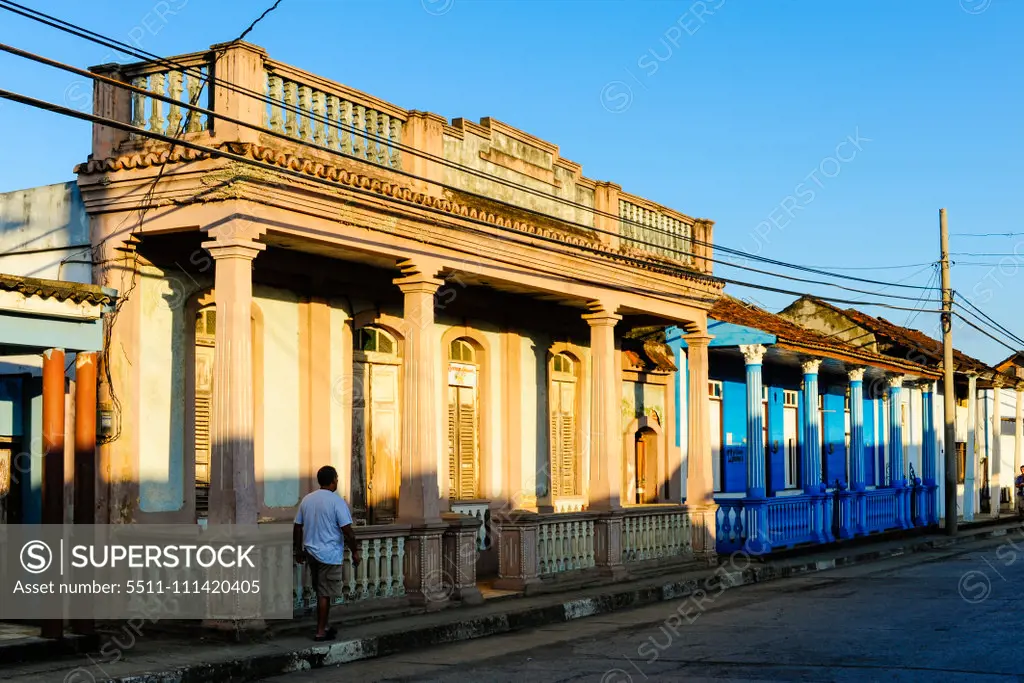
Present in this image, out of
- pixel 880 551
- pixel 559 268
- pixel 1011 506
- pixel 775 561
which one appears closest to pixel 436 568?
pixel 559 268

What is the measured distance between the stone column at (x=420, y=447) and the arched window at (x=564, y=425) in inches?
199

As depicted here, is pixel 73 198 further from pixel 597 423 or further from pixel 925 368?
pixel 925 368

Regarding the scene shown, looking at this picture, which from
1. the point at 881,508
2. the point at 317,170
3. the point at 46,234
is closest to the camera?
the point at 317,170

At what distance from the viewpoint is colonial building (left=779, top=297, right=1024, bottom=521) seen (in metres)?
30.4

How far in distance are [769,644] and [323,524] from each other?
401 centimetres

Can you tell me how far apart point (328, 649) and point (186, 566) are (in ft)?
5.02

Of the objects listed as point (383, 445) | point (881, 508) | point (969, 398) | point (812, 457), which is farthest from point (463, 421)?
point (969, 398)

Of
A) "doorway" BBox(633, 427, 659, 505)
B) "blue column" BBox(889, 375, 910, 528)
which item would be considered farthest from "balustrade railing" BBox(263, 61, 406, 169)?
"blue column" BBox(889, 375, 910, 528)

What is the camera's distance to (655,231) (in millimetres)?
18203

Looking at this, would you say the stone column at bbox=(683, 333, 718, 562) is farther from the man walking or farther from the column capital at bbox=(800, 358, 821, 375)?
the man walking

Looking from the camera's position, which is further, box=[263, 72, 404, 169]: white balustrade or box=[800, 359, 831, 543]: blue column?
box=[800, 359, 831, 543]: blue column

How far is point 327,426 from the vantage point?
13719mm

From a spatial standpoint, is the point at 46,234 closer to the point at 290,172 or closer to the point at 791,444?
the point at 290,172

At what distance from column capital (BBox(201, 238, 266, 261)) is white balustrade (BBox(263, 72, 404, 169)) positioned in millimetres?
1276
